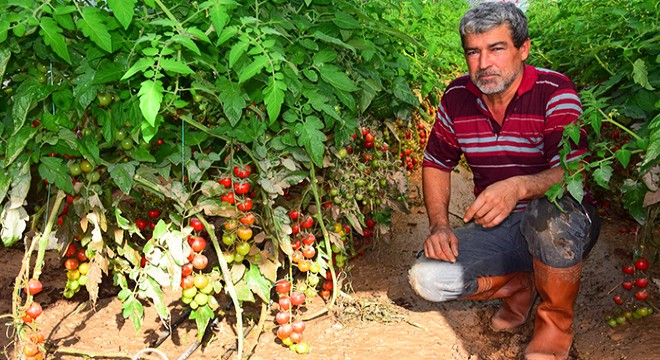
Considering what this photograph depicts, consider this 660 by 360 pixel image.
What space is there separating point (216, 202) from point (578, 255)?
52.8 inches

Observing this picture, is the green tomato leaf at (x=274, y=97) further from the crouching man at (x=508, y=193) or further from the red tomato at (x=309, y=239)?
the crouching man at (x=508, y=193)

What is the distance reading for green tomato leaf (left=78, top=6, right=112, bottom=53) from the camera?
1700 mm

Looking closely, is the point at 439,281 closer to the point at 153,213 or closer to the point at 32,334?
the point at 153,213

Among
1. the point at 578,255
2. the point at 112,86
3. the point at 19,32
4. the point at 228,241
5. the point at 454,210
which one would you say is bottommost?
the point at 454,210

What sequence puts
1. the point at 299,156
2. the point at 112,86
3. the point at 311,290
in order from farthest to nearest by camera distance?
the point at 311,290
the point at 299,156
the point at 112,86

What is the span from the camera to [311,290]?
2471mm

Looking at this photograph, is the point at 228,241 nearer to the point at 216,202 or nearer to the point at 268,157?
the point at 216,202

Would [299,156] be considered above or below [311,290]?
above

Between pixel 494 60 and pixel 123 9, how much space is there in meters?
1.45

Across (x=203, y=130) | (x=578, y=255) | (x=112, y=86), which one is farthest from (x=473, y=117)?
(x=112, y=86)

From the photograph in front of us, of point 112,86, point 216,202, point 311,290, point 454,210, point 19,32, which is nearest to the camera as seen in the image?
point 19,32

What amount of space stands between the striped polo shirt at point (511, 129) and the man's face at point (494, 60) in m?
0.08

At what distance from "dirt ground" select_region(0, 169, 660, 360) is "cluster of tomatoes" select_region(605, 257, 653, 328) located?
0.05 m

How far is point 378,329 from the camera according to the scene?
2592mm
